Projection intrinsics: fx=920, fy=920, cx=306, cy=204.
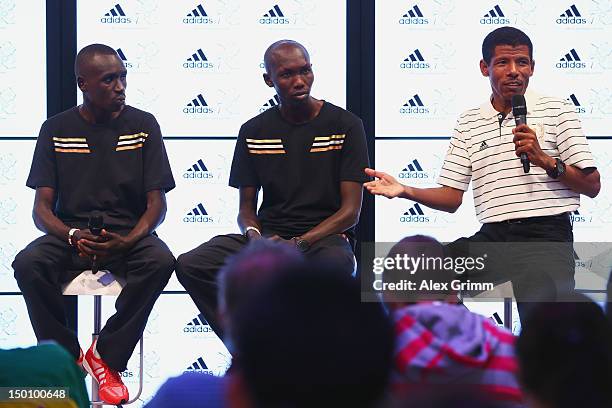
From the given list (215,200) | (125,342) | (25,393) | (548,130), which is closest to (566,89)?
(548,130)

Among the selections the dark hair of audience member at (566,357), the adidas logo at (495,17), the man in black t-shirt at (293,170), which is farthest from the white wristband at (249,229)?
the dark hair of audience member at (566,357)

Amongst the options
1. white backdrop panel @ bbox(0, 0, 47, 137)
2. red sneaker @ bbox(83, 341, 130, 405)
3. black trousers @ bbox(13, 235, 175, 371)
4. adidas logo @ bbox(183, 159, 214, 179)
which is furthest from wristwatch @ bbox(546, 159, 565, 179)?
white backdrop panel @ bbox(0, 0, 47, 137)

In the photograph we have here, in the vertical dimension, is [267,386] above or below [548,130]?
below

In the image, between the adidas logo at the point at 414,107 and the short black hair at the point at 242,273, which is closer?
the short black hair at the point at 242,273

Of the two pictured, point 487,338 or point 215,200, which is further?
point 215,200

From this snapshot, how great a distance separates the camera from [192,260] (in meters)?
3.99

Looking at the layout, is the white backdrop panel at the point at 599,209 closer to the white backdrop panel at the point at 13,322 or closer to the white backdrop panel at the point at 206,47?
the white backdrop panel at the point at 206,47

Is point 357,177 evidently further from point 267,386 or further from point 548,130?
point 267,386

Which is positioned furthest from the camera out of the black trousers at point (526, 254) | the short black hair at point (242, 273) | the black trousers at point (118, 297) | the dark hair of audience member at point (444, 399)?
the black trousers at point (118, 297)

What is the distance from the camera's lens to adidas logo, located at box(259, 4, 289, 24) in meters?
5.16

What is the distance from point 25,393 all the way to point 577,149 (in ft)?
8.70

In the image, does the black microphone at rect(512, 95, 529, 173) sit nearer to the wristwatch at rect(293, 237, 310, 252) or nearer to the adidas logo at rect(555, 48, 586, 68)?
the wristwatch at rect(293, 237, 310, 252)

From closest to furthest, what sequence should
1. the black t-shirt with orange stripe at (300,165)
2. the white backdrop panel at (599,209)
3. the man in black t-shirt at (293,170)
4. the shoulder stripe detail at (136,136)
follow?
the man in black t-shirt at (293,170)
the black t-shirt with orange stripe at (300,165)
the shoulder stripe detail at (136,136)
the white backdrop panel at (599,209)

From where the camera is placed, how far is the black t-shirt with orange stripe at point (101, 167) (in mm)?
4199
